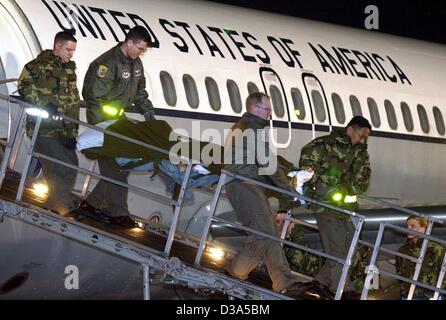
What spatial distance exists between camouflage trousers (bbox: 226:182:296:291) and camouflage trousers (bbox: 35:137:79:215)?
5.31 feet

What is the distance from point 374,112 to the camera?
1811cm

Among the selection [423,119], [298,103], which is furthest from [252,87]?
[423,119]

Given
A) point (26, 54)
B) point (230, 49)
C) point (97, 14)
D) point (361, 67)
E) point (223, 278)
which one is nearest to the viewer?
point (223, 278)

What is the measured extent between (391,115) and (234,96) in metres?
4.00

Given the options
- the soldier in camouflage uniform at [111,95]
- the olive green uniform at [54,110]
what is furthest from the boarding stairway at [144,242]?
the soldier in camouflage uniform at [111,95]

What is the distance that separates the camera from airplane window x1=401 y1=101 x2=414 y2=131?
61.4 ft

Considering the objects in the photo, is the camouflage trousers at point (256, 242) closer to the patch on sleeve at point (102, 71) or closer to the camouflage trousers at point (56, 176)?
the camouflage trousers at point (56, 176)

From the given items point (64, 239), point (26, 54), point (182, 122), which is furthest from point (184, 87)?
point (64, 239)

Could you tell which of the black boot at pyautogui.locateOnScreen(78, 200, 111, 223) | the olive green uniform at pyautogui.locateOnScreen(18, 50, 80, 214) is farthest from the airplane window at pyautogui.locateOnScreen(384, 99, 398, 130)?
the olive green uniform at pyautogui.locateOnScreen(18, 50, 80, 214)

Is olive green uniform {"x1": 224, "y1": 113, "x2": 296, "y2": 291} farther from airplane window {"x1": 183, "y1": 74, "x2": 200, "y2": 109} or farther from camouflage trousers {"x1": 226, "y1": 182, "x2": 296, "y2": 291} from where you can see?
airplane window {"x1": 183, "y1": 74, "x2": 200, "y2": 109}

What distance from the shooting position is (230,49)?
15852mm
